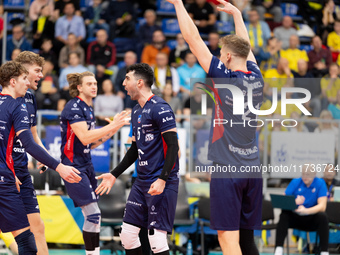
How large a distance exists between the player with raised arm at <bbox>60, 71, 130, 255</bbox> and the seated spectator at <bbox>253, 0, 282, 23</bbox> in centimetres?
1028

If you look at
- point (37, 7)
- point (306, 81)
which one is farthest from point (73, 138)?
point (37, 7)

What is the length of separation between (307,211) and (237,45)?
4926mm

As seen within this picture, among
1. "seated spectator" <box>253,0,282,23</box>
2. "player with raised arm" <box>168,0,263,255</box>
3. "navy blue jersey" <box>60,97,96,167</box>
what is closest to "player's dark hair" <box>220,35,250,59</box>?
"player with raised arm" <box>168,0,263,255</box>

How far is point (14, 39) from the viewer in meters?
15.3

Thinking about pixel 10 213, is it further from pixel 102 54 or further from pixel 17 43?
pixel 17 43

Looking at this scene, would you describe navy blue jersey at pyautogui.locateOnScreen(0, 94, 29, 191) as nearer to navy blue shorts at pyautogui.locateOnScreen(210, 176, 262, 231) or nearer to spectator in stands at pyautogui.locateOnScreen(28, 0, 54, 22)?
navy blue shorts at pyautogui.locateOnScreen(210, 176, 262, 231)

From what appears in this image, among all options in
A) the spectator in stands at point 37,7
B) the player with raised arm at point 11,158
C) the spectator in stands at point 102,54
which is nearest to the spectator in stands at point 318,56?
the spectator in stands at point 102,54

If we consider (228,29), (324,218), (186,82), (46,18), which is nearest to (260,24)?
(228,29)

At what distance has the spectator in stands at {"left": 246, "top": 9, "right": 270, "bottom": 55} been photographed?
15.4 metres

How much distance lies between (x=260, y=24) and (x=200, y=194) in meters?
6.73

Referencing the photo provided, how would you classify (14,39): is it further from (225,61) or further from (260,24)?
(225,61)

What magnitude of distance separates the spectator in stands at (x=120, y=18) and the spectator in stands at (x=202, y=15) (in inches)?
69.8

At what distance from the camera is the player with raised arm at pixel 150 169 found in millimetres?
6297

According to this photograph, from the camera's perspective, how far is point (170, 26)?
17359 mm
